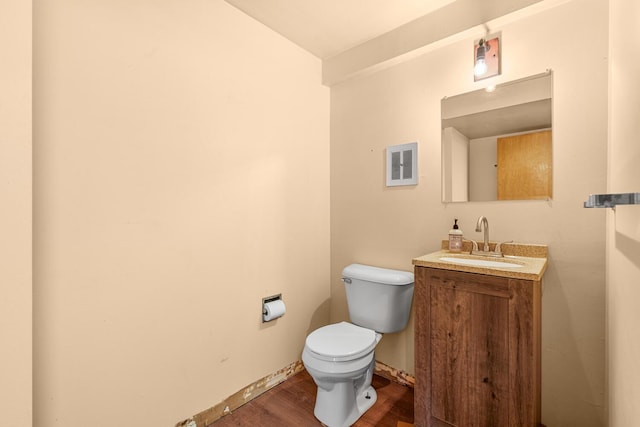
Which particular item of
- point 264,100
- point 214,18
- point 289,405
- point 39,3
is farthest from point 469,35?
point 289,405

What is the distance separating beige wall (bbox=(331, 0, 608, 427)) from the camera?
140cm

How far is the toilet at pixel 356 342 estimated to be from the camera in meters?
1.53

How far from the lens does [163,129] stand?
1.46 metres

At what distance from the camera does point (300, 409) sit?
1753 mm

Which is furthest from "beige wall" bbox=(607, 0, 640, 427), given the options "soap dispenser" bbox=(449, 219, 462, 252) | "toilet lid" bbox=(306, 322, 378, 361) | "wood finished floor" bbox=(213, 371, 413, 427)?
"wood finished floor" bbox=(213, 371, 413, 427)

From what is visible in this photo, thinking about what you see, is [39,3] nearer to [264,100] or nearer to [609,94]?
[264,100]

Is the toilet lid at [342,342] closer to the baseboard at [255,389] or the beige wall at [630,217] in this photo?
the baseboard at [255,389]

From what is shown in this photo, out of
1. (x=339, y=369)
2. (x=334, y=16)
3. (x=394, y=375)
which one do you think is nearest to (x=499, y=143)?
(x=334, y=16)

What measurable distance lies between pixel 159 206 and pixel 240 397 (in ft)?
4.04

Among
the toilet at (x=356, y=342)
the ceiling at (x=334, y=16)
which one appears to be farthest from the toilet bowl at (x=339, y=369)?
the ceiling at (x=334, y=16)

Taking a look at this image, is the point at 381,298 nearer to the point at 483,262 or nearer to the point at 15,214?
the point at 483,262

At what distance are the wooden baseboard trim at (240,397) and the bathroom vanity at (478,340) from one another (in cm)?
94

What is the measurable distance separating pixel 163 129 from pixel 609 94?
2085 mm

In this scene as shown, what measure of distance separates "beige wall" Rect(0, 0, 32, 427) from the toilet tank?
155 centimetres
